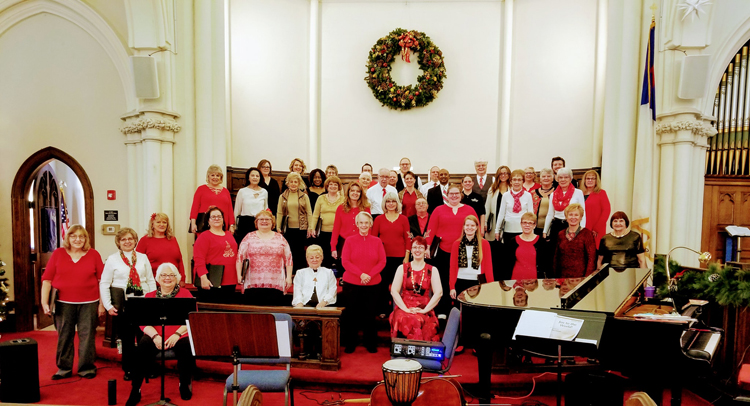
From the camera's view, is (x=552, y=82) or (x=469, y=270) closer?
(x=469, y=270)

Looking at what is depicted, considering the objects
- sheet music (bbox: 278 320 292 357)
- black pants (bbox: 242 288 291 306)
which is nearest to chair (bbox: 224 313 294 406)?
sheet music (bbox: 278 320 292 357)

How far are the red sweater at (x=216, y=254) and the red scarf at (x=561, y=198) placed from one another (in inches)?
161

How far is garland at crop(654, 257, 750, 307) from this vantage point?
4520 millimetres

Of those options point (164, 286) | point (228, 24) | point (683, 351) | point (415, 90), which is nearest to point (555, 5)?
point (415, 90)

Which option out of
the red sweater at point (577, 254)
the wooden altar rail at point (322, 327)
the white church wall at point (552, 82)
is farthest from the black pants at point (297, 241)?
the white church wall at point (552, 82)

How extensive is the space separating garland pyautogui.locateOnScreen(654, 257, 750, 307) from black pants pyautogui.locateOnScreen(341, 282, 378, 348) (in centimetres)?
306

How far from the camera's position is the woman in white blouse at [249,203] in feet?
22.9

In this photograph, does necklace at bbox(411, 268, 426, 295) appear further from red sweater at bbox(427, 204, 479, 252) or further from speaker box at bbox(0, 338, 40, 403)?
speaker box at bbox(0, 338, 40, 403)

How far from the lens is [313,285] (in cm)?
554

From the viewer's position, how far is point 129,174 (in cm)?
766

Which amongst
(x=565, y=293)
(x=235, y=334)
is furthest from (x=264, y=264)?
(x=565, y=293)

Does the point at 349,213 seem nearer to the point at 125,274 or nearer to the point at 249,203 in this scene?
the point at 249,203

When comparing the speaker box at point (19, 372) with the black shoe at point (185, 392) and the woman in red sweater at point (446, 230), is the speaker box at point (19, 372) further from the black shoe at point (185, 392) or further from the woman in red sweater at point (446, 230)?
the woman in red sweater at point (446, 230)

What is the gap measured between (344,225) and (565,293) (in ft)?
9.68
